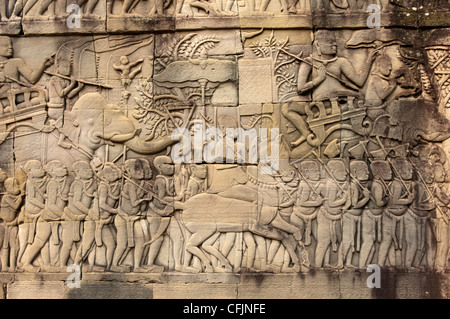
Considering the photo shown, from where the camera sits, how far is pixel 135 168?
6688 mm

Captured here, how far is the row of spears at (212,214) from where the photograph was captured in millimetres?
6539

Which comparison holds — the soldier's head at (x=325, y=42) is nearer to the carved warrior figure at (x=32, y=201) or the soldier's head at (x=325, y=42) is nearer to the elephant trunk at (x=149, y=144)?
the elephant trunk at (x=149, y=144)

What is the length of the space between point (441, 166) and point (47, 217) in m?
5.55

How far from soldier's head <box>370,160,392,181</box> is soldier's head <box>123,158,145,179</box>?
3.22 m

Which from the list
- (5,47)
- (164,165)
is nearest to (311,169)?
(164,165)

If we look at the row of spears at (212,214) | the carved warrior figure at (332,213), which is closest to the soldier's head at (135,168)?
the row of spears at (212,214)

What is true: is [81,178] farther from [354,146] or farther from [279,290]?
[354,146]

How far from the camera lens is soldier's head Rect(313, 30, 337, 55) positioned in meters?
6.69

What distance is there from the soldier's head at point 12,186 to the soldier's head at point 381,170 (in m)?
4.99

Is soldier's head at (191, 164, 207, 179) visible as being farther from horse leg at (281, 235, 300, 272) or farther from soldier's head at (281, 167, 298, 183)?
horse leg at (281, 235, 300, 272)

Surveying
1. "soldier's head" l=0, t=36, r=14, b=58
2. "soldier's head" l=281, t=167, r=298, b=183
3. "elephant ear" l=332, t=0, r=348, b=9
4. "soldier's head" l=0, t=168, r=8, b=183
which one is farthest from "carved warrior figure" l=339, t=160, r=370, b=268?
"soldier's head" l=0, t=36, r=14, b=58

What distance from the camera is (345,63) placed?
22.0 ft

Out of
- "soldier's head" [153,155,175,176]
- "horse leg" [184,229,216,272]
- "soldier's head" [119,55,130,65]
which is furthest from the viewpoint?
"soldier's head" [119,55,130,65]

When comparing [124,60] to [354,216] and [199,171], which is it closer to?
[199,171]
